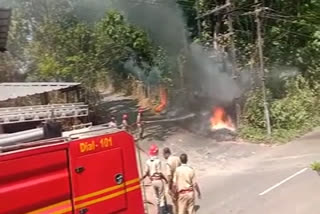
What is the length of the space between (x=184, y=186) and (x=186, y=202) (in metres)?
0.26

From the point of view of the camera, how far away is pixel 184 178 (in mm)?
7648

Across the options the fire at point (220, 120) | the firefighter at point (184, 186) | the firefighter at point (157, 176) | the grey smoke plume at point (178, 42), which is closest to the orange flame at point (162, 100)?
the grey smoke plume at point (178, 42)

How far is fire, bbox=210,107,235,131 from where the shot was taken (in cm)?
1858

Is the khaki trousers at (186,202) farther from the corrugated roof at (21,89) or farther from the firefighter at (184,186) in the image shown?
the corrugated roof at (21,89)

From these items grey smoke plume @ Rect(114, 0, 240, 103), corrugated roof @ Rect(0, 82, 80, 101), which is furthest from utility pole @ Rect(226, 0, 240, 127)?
corrugated roof @ Rect(0, 82, 80, 101)

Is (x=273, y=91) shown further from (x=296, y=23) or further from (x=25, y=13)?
(x=25, y=13)

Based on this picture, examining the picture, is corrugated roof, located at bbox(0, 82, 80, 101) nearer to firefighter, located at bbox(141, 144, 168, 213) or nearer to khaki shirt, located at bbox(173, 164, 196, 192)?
firefighter, located at bbox(141, 144, 168, 213)

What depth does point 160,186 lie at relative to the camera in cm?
898

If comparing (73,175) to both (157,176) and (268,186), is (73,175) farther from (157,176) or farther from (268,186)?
(268,186)

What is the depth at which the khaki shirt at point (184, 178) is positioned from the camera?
25.0 feet

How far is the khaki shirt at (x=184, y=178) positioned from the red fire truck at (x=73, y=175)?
2.63 m

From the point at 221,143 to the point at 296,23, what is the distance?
6.45m

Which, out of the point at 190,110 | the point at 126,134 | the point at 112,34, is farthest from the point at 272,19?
the point at 126,134

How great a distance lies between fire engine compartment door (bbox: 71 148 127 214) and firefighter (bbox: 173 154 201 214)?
2856 mm
